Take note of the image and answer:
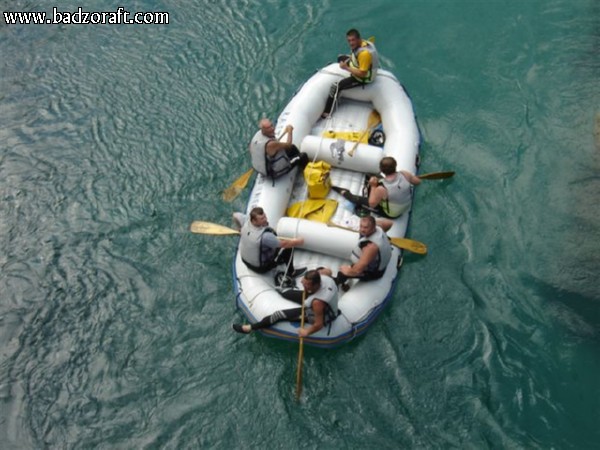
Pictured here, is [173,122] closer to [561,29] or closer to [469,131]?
[469,131]

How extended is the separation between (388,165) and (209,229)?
246 cm

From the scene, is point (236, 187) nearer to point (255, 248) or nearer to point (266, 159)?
point (266, 159)

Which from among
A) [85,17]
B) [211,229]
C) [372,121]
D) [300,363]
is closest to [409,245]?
[300,363]

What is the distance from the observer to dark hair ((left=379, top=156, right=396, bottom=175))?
22.3ft

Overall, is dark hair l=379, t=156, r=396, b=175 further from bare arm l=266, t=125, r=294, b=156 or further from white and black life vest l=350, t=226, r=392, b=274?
bare arm l=266, t=125, r=294, b=156

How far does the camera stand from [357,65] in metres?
8.27

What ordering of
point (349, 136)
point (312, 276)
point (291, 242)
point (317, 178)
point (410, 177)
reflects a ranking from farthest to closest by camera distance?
point (349, 136)
point (317, 178)
point (410, 177)
point (291, 242)
point (312, 276)

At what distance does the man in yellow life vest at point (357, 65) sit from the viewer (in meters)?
8.11

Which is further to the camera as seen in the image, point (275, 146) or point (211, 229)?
point (211, 229)

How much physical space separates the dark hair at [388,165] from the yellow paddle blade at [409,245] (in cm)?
84

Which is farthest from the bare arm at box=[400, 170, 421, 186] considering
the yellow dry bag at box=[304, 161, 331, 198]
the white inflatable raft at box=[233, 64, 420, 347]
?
the yellow dry bag at box=[304, 161, 331, 198]

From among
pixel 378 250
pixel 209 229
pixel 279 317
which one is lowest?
pixel 279 317

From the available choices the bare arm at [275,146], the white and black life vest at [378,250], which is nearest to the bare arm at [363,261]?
the white and black life vest at [378,250]

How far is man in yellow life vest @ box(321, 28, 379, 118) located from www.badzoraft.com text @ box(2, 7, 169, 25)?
471 centimetres
